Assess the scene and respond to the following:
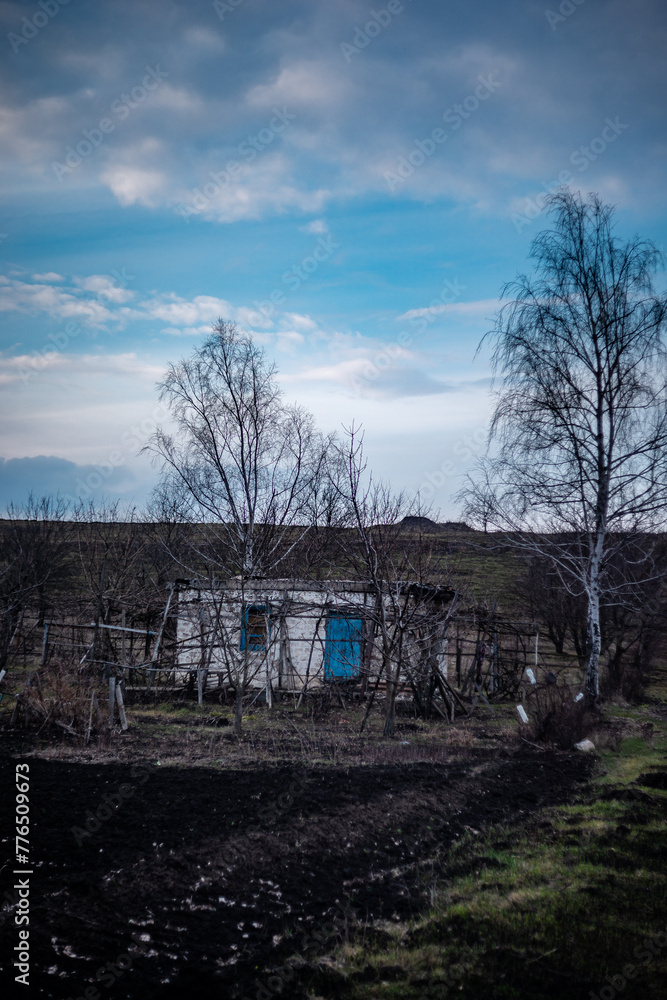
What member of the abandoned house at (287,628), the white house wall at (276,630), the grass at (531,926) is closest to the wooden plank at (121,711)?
the abandoned house at (287,628)

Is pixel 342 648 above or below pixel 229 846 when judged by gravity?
above

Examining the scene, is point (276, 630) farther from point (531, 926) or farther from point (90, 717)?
point (531, 926)

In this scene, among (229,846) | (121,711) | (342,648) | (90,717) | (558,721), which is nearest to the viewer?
(229,846)

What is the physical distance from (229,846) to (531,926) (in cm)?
262

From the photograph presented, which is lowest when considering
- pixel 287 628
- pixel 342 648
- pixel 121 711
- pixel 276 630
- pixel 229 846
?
pixel 121 711

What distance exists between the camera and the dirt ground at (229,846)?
12.3ft

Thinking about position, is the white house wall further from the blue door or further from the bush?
the bush

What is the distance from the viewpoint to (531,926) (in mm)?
4051

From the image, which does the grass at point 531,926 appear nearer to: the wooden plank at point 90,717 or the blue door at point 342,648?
the wooden plank at point 90,717

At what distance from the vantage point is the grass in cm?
343

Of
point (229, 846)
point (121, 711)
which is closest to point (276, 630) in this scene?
point (121, 711)

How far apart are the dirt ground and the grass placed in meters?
0.29

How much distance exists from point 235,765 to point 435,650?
7092 mm

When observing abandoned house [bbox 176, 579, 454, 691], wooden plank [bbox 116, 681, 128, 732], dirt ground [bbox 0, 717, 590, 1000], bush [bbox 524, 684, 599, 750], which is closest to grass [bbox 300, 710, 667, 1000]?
dirt ground [bbox 0, 717, 590, 1000]
